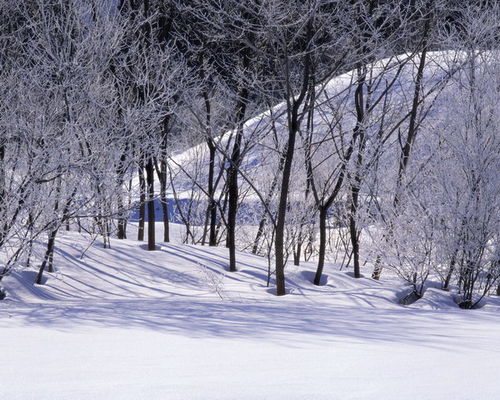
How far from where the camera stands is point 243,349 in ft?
13.7

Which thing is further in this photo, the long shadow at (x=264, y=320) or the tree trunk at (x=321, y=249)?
the tree trunk at (x=321, y=249)

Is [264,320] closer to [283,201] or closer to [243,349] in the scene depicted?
[243,349]

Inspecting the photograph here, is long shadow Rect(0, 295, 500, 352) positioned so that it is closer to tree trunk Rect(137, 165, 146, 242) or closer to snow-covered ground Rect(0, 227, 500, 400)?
snow-covered ground Rect(0, 227, 500, 400)

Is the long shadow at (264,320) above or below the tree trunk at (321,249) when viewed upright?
below

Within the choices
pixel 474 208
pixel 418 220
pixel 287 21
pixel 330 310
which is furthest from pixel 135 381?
pixel 287 21

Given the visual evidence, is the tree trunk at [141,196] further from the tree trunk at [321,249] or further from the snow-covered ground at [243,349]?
the tree trunk at [321,249]

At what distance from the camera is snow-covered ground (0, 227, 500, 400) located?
3008 millimetres

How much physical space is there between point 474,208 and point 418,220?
3.48ft

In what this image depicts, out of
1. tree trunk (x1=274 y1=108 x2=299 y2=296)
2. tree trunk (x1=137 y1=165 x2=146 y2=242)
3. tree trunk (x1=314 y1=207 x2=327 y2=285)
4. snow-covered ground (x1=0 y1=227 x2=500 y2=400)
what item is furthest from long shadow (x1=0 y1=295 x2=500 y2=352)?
tree trunk (x1=314 y1=207 x2=327 y2=285)

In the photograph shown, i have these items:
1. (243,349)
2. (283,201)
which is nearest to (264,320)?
(243,349)

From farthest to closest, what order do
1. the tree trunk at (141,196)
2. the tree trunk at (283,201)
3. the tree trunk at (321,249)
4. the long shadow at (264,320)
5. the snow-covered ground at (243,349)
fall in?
the tree trunk at (321,249), the tree trunk at (141,196), the tree trunk at (283,201), the long shadow at (264,320), the snow-covered ground at (243,349)

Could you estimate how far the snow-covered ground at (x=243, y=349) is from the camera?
3008mm

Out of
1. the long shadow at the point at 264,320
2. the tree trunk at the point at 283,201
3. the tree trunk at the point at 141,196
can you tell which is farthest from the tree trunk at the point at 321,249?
the long shadow at the point at 264,320

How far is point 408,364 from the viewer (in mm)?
3621
